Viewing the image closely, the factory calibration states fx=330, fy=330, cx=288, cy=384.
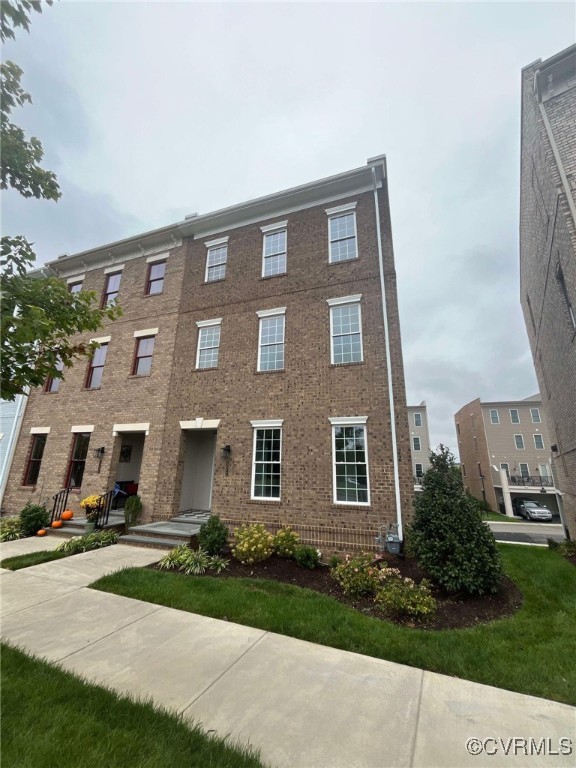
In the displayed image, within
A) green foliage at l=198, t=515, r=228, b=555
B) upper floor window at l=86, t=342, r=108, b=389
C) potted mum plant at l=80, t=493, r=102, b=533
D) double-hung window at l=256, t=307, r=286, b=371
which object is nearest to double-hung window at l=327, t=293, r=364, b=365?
double-hung window at l=256, t=307, r=286, b=371

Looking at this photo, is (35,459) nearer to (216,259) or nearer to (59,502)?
(59,502)

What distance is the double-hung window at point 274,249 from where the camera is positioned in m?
11.9

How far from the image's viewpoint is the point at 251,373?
35.6 feet

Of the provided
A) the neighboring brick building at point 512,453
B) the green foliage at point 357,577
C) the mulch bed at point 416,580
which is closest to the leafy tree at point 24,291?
the mulch bed at point 416,580

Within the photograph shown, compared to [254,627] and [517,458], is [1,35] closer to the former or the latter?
[254,627]

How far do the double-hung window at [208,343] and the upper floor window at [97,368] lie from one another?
4.45 m

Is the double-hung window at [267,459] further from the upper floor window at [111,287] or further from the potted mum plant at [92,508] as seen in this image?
the upper floor window at [111,287]

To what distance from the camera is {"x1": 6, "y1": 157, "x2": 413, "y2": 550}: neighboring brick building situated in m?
9.16

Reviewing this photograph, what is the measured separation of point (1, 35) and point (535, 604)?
11.3m

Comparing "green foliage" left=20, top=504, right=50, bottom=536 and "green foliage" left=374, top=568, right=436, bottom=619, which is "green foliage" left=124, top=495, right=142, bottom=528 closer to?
"green foliage" left=20, top=504, right=50, bottom=536

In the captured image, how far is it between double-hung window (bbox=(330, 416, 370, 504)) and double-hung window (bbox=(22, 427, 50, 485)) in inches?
462

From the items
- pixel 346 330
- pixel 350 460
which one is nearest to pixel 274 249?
pixel 346 330

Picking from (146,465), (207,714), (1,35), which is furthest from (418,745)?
(146,465)

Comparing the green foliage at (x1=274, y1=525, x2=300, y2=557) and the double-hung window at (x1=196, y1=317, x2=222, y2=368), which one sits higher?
the double-hung window at (x1=196, y1=317, x2=222, y2=368)
